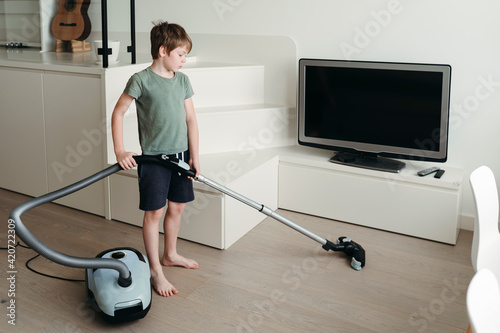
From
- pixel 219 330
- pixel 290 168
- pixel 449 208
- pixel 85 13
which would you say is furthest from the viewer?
pixel 85 13

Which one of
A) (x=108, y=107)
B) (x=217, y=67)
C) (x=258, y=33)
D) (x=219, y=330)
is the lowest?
(x=219, y=330)

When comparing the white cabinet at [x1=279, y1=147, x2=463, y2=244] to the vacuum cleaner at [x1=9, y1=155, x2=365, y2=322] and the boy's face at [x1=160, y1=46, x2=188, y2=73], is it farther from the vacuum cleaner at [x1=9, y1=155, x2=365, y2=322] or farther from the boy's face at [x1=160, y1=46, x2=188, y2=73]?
the boy's face at [x1=160, y1=46, x2=188, y2=73]

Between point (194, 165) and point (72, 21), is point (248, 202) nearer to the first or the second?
point (194, 165)

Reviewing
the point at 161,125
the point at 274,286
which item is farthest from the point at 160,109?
the point at 274,286

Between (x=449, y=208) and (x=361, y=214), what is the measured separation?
17.9 inches

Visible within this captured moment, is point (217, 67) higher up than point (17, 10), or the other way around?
point (17, 10)

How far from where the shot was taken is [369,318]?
2021 millimetres

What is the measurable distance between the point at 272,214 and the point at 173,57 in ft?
2.51

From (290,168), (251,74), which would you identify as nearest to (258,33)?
(251,74)

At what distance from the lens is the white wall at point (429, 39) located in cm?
271

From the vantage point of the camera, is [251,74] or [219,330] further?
[251,74]

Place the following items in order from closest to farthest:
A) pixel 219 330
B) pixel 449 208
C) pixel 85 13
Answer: pixel 219 330 < pixel 449 208 < pixel 85 13

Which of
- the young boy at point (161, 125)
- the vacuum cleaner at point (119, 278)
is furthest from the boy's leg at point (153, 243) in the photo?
the vacuum cleaner at point (119, 278)

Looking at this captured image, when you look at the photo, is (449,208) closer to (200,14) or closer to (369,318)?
(369,318)
